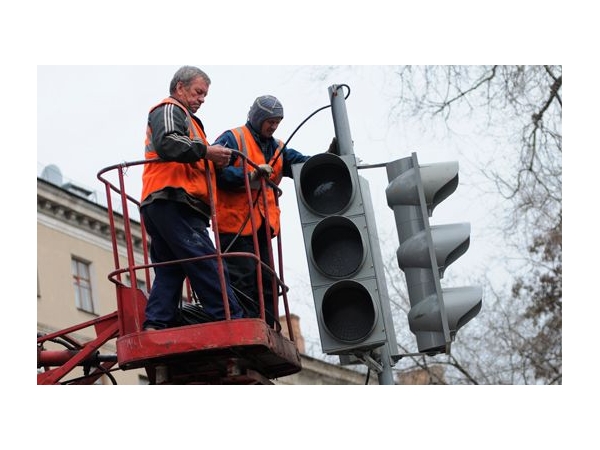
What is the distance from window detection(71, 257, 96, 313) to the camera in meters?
38.4

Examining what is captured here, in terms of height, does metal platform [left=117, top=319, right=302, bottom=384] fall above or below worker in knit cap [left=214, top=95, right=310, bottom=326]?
below

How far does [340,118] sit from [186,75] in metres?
1.20

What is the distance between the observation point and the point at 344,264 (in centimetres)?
938

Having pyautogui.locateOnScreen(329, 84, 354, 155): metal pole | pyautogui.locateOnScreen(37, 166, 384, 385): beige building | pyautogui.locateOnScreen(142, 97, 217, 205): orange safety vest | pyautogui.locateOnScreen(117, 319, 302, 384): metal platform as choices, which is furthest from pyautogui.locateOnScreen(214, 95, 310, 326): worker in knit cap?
pyautogui.locateOnScreen(37, 166, 384, 385): beige building

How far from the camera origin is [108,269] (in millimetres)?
40875

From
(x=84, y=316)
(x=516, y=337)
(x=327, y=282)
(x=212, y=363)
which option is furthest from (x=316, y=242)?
(x=84, y=316)

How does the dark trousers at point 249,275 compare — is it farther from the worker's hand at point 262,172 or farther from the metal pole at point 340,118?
the metal pole at point 340,118

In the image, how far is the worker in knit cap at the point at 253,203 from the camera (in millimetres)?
10477

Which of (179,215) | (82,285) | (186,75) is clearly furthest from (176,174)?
(82,285)

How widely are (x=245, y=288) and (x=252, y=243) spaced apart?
0.39 meters

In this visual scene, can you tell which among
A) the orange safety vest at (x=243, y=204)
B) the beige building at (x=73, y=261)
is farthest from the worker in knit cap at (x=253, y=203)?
the beige building at (x=73, y=261)

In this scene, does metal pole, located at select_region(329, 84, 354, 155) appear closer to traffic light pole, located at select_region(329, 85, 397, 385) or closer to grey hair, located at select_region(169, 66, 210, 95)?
traffic light pole, located at select_region(329, 85, 397, 385)

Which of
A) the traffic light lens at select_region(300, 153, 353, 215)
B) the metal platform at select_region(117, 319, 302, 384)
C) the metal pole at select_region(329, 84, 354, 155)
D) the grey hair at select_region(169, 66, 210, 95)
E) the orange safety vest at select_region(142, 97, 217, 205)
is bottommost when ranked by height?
the metal platform at select_region(117, 319, 302, 384)

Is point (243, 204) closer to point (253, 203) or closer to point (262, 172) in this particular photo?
point (253, 203)
